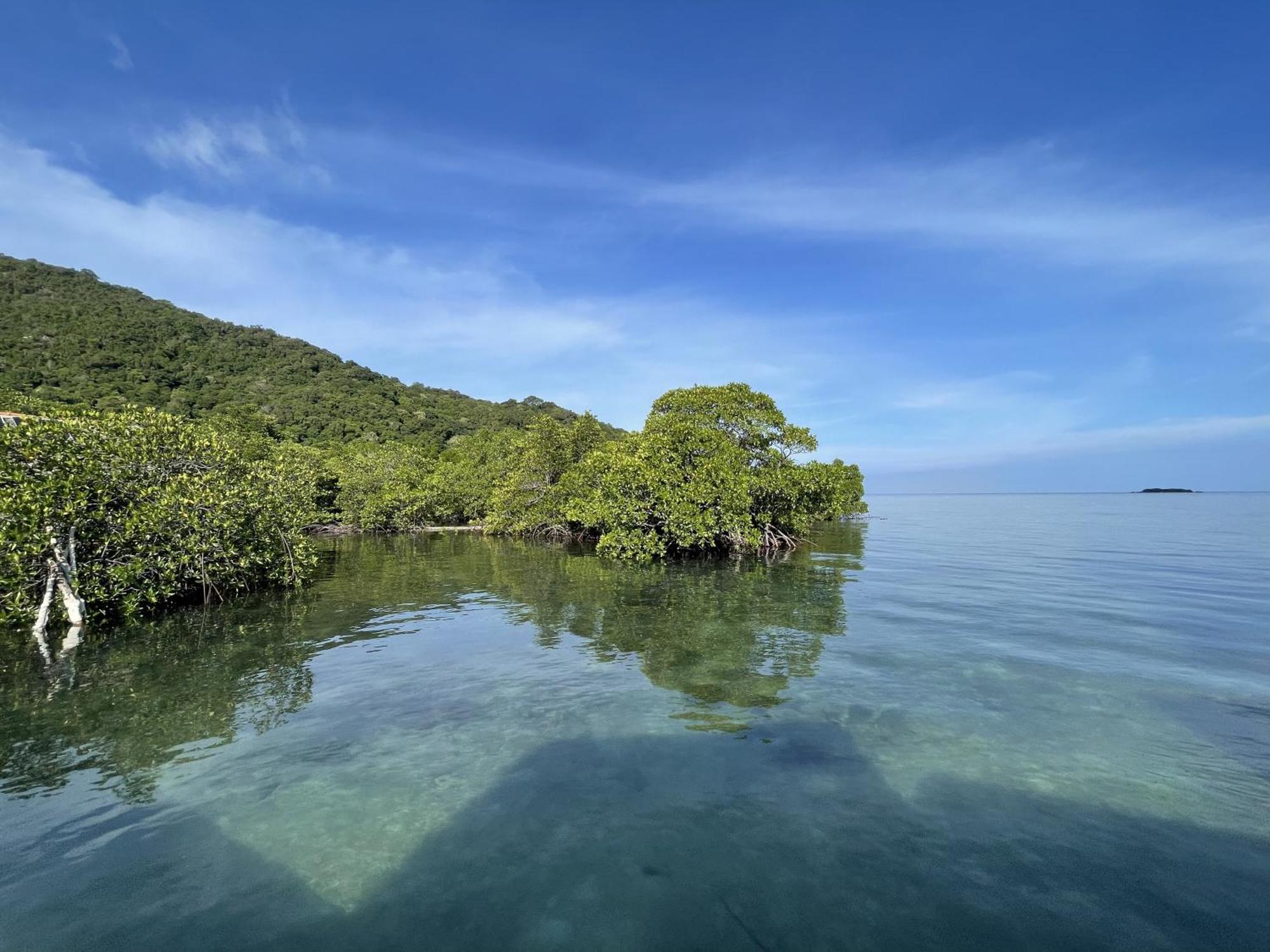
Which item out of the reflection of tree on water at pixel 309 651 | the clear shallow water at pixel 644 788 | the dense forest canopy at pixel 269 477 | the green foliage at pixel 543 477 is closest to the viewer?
the clear shallow water at pixel 644 788

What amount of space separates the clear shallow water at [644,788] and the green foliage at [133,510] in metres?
1.93

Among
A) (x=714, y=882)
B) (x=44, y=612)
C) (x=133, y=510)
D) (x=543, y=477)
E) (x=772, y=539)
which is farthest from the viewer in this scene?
(x=543, y=477)

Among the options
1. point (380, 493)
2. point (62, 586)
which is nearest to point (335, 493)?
point (380, 493)

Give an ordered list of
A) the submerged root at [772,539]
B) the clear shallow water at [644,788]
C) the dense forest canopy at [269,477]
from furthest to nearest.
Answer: the submerged root at [772,539] < the dense forest canopy at [269,477] < the clear shallow water at [644,788]

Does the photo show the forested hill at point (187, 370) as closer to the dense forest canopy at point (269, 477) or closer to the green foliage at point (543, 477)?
the dense forest canopy at point (269, 477)

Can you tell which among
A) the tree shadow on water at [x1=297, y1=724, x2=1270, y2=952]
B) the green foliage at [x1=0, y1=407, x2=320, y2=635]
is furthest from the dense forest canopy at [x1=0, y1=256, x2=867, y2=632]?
the tree shadow on water at [x1=297, y1=724, x2=1270, y2=952]

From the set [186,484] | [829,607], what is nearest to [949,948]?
[829,607]

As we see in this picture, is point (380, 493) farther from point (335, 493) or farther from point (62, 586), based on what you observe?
point (62, 586)

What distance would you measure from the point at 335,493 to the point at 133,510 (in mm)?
44698

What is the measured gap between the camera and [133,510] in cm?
1529

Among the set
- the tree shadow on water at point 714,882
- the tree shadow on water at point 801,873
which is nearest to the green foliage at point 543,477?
the tree shadow on water at point 801,873

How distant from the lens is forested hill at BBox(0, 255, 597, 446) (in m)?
69.6

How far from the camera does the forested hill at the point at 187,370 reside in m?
69.6

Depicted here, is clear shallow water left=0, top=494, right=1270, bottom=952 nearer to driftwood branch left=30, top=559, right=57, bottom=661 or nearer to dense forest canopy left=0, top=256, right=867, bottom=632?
driftwood branch left=30, top=559, right=57, bottom=661
